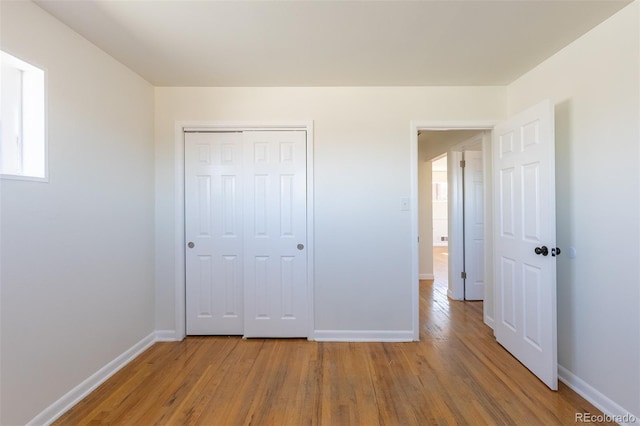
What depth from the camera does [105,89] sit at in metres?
2.13

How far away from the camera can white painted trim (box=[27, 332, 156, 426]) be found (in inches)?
64.9

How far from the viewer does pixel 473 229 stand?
387cm

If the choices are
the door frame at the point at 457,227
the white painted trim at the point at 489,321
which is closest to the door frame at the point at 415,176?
the white painted trim at the point at 489,321

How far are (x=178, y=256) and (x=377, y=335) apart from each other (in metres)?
2.06

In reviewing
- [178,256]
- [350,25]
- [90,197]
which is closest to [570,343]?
[350,25]

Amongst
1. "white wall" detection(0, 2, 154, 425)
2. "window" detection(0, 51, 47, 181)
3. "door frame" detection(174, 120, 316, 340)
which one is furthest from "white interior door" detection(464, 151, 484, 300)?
"window" detection(0, 51, 47, 181)

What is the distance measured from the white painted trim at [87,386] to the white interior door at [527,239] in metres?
3.18

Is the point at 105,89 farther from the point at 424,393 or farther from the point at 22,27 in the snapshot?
the point at 424,393

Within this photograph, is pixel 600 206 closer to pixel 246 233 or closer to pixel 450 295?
pixel 450 295

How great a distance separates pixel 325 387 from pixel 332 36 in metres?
2.42

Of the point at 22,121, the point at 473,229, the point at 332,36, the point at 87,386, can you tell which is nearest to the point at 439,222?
the point at 473,229

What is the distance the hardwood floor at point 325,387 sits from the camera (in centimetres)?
170

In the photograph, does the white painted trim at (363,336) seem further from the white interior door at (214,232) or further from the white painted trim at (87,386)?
the white painted trim at (87,386)

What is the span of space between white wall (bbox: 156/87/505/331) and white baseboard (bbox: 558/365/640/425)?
114 centimetres
